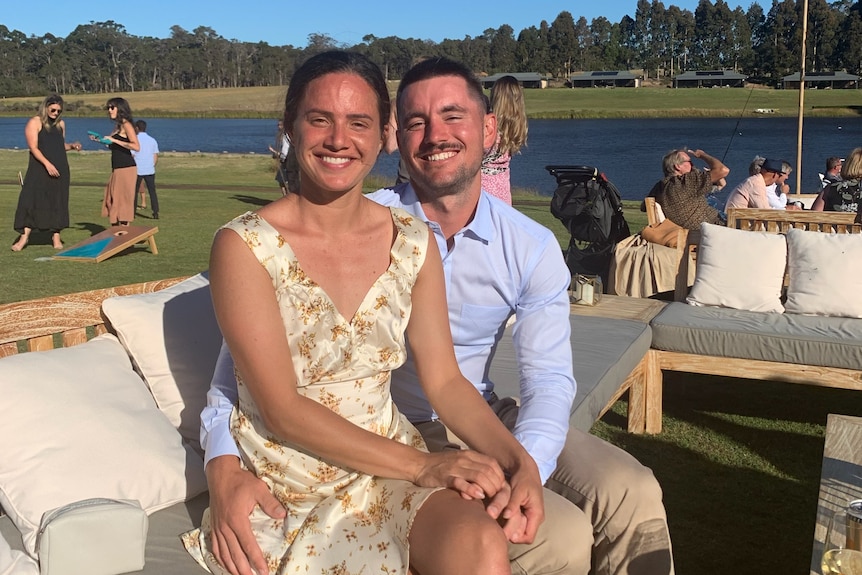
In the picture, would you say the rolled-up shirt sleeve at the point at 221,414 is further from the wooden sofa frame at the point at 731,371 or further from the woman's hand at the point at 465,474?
the wooden sofa frame at the point at 731,371

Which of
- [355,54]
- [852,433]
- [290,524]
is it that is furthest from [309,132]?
[852,433]

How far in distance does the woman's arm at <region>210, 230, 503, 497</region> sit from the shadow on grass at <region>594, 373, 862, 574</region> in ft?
6.08

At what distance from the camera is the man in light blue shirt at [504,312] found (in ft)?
8.03

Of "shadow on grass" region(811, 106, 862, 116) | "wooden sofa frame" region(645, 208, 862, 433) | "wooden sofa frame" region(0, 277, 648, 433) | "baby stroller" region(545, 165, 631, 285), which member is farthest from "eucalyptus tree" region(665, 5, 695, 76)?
"wooden sofa frame" region(0, 277, 648, 433)

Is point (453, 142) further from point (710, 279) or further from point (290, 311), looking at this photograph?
point (710, 279)

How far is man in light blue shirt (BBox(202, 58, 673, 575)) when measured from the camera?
96.3 inches

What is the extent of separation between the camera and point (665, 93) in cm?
10100

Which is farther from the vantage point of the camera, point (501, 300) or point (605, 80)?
point (605, 80)

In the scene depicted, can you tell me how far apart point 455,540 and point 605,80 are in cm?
13133

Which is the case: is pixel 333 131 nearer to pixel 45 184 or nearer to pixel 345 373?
pixel 345 373

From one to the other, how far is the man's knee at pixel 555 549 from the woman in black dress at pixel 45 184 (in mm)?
10043

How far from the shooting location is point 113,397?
2.59 meters

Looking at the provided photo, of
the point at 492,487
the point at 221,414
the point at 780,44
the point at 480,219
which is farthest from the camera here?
the point at 780,44

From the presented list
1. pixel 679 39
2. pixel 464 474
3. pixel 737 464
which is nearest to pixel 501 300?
pixel 464 474
